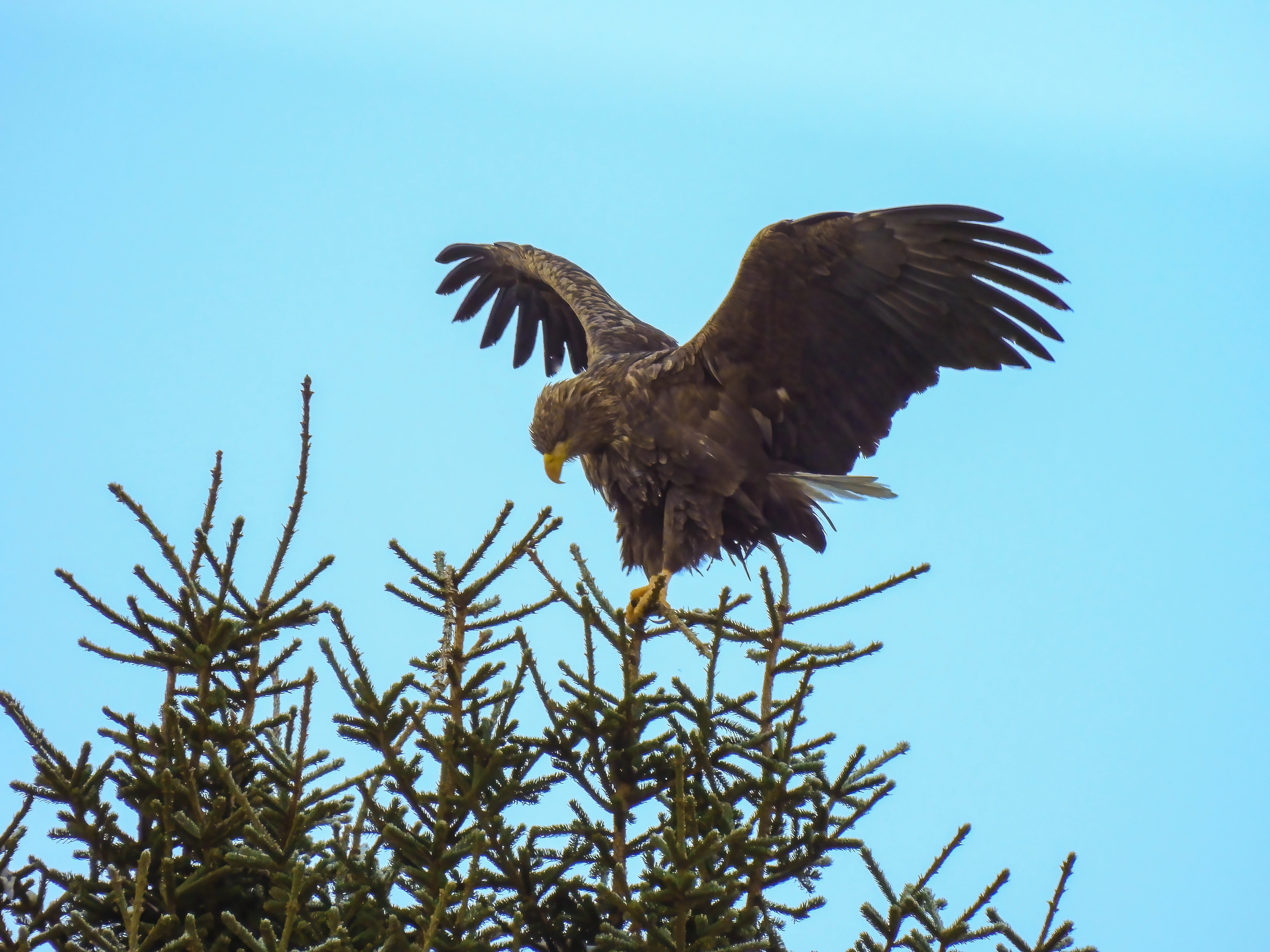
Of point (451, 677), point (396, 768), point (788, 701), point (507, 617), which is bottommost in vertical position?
point (396, 768)

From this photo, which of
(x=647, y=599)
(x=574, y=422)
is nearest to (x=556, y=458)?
(x=574, y=422)

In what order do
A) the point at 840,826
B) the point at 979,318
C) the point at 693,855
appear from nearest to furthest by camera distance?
the point at 693,855 < the point at 840,826 < the point at 979,318

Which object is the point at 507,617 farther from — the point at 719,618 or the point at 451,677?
the point at 719,618

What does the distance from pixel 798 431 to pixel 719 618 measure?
6.79 ft

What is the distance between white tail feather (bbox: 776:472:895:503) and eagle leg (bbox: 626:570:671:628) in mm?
792

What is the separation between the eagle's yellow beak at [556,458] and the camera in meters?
5.37

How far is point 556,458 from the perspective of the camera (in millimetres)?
5375

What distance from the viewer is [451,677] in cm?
314

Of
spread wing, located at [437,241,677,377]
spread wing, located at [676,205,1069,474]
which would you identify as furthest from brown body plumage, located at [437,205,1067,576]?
spread wing, located at [437,241,677,377]

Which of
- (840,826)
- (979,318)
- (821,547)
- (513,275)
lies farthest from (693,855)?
(513,275)

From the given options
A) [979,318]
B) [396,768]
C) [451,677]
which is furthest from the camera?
[979,318]

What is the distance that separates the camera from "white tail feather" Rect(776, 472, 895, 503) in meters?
4.91

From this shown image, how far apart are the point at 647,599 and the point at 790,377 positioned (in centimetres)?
139

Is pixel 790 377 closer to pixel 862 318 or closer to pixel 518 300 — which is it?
pixel 862 318
